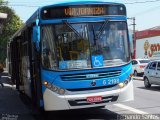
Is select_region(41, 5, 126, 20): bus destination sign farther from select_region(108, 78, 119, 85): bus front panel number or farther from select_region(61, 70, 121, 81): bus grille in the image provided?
select_region(108, 78, 119, 85): bus front panel number

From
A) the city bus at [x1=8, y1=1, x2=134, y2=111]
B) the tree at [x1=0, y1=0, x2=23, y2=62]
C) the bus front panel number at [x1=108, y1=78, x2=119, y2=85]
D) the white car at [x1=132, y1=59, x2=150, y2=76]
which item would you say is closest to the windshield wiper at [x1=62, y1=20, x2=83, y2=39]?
the city bus at [x1=8, y1=1, x2=134, y2=111]

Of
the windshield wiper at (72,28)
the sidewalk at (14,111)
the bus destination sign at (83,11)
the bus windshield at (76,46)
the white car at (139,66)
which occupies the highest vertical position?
the bus destination sign at (83,11)

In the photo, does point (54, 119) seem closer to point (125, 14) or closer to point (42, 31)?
point (42, 31)

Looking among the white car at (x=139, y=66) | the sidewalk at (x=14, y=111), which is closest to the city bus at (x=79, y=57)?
the sidewalk at (x=14, y=111)

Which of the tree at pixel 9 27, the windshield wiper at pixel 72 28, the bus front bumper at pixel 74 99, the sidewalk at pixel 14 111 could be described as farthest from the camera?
the tree at pixel 9 27

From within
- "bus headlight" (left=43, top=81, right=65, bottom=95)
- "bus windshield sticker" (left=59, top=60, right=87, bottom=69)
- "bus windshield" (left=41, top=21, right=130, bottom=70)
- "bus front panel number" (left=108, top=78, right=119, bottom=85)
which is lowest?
"bus headlight" (left=43, top=81, right=65, bottom=95)

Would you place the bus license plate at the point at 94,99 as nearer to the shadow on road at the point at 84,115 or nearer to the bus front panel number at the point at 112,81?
the bus front panel number at the point at 112,81

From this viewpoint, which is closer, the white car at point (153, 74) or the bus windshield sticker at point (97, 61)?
the bus windshield sticker at point (97, 61)

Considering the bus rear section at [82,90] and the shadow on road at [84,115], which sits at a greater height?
the bus rear section at [82,90]

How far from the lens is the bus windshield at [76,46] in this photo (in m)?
10.0

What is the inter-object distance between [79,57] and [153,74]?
1128cm

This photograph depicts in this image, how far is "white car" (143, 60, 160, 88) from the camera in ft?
66.2

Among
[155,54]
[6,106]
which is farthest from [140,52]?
[6,106]

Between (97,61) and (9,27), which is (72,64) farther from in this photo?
(9,27)
